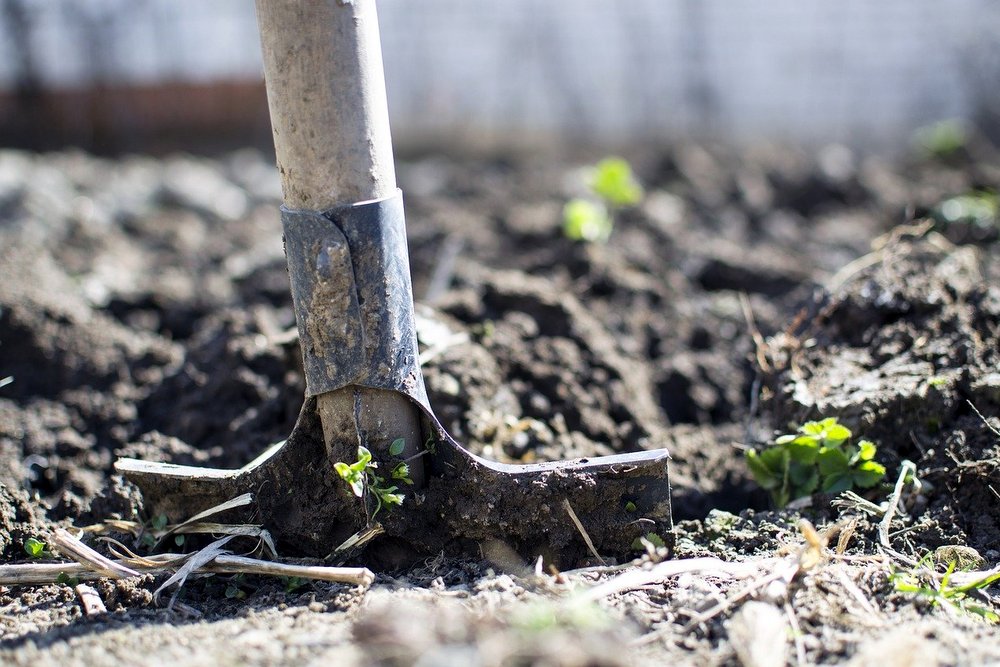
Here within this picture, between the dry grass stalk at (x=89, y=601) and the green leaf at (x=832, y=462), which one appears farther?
the green leaf at (x=832, y=462)

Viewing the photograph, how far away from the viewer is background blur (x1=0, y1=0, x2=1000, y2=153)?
8.27 m

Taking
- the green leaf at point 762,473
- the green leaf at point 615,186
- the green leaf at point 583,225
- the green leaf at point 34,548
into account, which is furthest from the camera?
the green leaf at point 615,186

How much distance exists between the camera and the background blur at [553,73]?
827 cm

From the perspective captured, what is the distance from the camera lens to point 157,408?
2834 mm

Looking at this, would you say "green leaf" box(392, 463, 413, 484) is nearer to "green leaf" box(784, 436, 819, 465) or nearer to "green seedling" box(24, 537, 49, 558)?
"green seedling" box(24, 537, 49, 558)

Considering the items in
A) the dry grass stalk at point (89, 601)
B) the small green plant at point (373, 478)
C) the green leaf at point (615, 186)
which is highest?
the green leaf at point (615, 186)

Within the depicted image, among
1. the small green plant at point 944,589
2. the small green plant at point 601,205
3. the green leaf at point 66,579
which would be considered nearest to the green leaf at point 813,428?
the small green plant at point 944,589

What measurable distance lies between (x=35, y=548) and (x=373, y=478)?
0.80m

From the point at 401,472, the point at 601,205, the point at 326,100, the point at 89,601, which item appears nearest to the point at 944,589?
the point at 401,472

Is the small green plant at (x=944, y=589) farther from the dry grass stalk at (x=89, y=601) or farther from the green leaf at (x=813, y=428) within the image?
the dry grass stalk at (x=89, y=601)

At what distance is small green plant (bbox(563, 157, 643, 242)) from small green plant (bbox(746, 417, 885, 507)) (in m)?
1.93

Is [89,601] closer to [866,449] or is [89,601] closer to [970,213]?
[866,449]

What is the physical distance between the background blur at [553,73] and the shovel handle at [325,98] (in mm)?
6411

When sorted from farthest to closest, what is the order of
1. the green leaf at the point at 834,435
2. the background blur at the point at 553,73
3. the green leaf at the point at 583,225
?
the background blur at the point at 553,73
the green leaf at the point at 583,225
the green leaf at the point at 834,435
